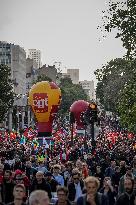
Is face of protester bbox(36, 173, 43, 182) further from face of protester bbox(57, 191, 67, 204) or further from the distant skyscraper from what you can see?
the distant skyscraper

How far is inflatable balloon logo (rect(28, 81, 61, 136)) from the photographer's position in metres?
50.9

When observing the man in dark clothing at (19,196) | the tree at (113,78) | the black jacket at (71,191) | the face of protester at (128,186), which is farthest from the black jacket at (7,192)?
the tree at (113,78)

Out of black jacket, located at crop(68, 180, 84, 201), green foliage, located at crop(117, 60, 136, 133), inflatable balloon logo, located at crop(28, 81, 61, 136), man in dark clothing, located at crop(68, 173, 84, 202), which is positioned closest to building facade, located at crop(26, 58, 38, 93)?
inflatable balloon logo, located at crop(28, 81, 61, 136)

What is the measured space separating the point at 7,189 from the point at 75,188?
147 centimetres

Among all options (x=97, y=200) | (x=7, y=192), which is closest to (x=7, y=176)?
(x=7, y=192)

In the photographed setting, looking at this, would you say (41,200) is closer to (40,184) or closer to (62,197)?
(62,197)

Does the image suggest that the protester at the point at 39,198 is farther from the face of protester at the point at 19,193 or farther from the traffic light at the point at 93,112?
the traffic light at the point at 93,112

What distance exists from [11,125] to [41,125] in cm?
5352

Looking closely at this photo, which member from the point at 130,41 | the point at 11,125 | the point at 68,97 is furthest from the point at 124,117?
the point at 68,97

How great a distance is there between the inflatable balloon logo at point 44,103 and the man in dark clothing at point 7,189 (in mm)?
36139

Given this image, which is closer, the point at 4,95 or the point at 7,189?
the point at 7,189

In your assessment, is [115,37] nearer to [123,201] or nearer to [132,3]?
[132,3]

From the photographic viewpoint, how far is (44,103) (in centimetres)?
5094

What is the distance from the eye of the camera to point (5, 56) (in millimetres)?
143125
